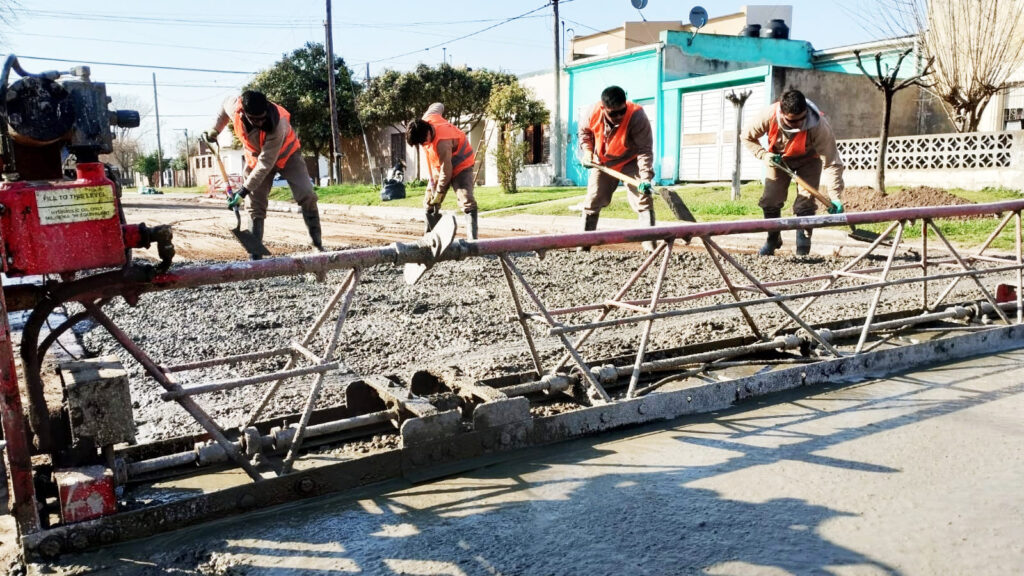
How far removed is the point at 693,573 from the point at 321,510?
4.12 ft

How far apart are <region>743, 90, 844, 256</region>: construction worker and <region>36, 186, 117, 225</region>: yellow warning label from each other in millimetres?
6120

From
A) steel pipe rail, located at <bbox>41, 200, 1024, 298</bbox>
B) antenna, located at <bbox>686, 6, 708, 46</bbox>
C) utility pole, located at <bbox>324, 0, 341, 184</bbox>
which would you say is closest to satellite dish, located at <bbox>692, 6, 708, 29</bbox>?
antenna, located at <bbox>686, 6, 708, 46</bbox>

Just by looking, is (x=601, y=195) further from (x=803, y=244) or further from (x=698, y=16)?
(x=698, y=16)

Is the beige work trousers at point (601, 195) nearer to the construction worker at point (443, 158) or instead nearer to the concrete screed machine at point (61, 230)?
the construction worker at point (443, 158)

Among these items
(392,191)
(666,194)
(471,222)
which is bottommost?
(471,222)

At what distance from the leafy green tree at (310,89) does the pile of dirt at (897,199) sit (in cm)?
2383

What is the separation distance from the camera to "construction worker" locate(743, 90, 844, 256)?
730cm

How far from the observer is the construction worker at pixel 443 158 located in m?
8.16

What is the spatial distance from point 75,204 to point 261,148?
5220mm

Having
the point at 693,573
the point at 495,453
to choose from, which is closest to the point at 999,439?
the point at 693,573

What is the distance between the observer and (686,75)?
2156cm

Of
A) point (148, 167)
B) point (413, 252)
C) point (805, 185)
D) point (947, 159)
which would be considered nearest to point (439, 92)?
point (947, 159)

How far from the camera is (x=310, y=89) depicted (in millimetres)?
33688

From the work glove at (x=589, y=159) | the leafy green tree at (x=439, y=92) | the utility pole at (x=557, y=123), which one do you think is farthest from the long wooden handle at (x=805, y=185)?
the leafy green tree at (x=439, y=92)
